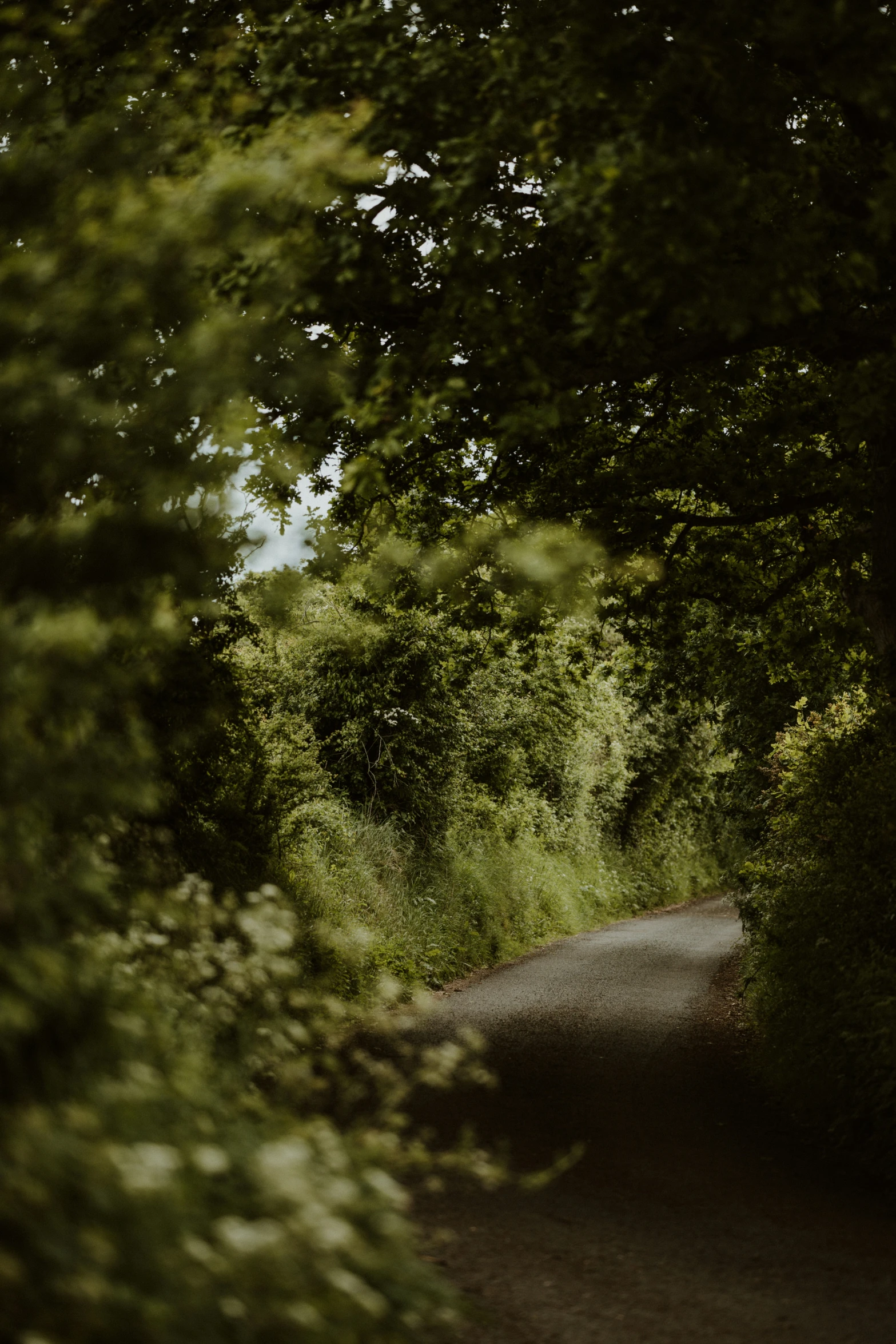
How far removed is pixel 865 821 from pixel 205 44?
8576 mm

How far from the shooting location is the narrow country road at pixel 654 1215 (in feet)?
16.9

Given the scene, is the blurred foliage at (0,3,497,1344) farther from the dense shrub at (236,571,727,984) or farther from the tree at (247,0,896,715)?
the dense shrub at (236,571,727,984)

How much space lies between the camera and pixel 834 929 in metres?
10.0

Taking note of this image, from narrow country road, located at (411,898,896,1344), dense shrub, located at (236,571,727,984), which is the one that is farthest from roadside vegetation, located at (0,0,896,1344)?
narrow country road, located at (411,898,896,1344)

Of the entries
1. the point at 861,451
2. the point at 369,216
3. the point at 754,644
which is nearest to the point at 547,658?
the point at 754,644

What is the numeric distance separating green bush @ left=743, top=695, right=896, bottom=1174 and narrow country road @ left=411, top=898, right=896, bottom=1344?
456 mm

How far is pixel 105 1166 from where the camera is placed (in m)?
2.69

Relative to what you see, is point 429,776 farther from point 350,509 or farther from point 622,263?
point 622,263

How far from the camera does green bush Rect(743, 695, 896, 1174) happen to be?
8.13 meters

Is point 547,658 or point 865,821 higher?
point 547,658

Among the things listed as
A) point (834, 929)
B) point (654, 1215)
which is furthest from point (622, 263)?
point (834, 929)

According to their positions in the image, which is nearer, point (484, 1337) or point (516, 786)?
point (484, 1337)

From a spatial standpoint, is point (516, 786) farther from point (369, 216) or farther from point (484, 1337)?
point (484, 1337)

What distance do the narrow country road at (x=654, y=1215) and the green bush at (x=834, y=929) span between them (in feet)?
1.49
